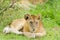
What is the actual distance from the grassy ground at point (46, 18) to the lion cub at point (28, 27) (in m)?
0.19

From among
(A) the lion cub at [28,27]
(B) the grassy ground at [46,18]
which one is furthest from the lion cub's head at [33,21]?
(B) the grassy ground at [46,18]

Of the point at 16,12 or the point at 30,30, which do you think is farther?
the point at 16,12

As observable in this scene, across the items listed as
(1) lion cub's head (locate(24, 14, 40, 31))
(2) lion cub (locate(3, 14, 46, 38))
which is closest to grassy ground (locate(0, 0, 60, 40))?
(2) lion cub (locate(3, 14, 46, 38))

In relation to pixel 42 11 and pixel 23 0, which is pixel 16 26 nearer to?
pixel 42 11

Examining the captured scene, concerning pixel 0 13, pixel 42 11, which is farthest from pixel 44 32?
pixel 42 11

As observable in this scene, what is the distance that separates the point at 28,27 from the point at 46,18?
2230 millimetres

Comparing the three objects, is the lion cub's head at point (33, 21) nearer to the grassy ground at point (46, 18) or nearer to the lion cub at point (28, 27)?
the lion cub at point (28, 27)

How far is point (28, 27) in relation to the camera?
373 inches

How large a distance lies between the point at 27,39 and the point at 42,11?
11.3 ft

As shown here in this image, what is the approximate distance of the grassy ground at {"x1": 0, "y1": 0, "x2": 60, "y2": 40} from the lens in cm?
924

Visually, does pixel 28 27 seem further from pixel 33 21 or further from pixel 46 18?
pixel 46 18

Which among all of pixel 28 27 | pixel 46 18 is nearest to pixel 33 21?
pixel 28 27

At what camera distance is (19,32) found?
31.1 feet

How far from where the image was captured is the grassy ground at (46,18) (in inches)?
364
